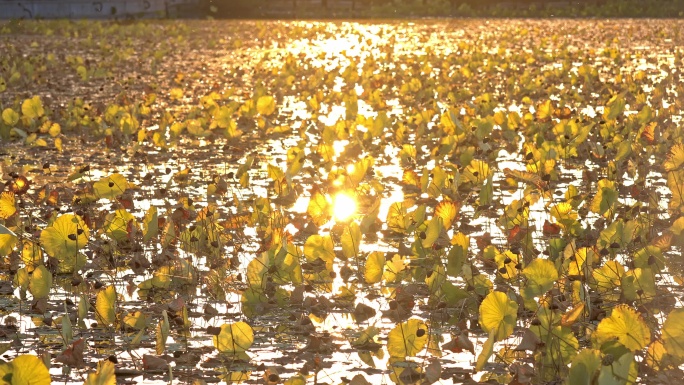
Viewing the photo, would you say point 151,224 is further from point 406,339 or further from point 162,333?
point 406,339

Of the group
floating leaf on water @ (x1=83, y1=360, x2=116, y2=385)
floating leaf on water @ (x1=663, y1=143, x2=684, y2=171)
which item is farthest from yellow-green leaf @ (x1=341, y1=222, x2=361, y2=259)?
floating leaf on water @ (x1=83, y1=360, x2=116, y2=385)

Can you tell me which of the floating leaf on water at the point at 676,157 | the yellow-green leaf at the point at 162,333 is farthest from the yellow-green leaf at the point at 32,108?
the yellow-green leaf at the point at 162,333

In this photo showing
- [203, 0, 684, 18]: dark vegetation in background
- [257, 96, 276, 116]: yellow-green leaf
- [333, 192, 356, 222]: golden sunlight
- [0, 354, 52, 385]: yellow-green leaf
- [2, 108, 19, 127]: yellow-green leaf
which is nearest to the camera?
[0, 354, 52, 385]: yellow-green leaf

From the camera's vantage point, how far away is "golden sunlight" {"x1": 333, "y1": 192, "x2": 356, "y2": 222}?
6301 millimetres

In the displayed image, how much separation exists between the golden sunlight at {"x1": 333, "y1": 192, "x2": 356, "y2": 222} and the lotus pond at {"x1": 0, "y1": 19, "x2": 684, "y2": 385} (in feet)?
0.06

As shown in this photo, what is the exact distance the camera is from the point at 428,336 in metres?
4.22

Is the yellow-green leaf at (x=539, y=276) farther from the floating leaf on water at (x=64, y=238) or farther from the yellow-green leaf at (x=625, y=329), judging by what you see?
the floating leaf on water at (x=64, y=238)

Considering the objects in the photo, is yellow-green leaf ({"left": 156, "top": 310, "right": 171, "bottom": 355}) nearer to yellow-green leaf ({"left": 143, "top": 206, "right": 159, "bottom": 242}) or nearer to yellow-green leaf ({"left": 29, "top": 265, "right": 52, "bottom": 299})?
yellow-green leaf ({"left": 29, "top": 265, "right": 52, "bottom": 299})

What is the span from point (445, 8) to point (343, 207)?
3941cm

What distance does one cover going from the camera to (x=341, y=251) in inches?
225

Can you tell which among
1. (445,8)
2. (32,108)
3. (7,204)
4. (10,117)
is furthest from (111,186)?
(445,8)

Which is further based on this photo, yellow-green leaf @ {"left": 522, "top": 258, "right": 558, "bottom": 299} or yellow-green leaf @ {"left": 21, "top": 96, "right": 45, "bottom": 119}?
yellow-green leaf @ {"left": 21, "top": 96, "right": 45, "bottom": 119}

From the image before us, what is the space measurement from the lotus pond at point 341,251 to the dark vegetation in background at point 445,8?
30.2 metres

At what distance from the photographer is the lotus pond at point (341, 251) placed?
13.0 feet
